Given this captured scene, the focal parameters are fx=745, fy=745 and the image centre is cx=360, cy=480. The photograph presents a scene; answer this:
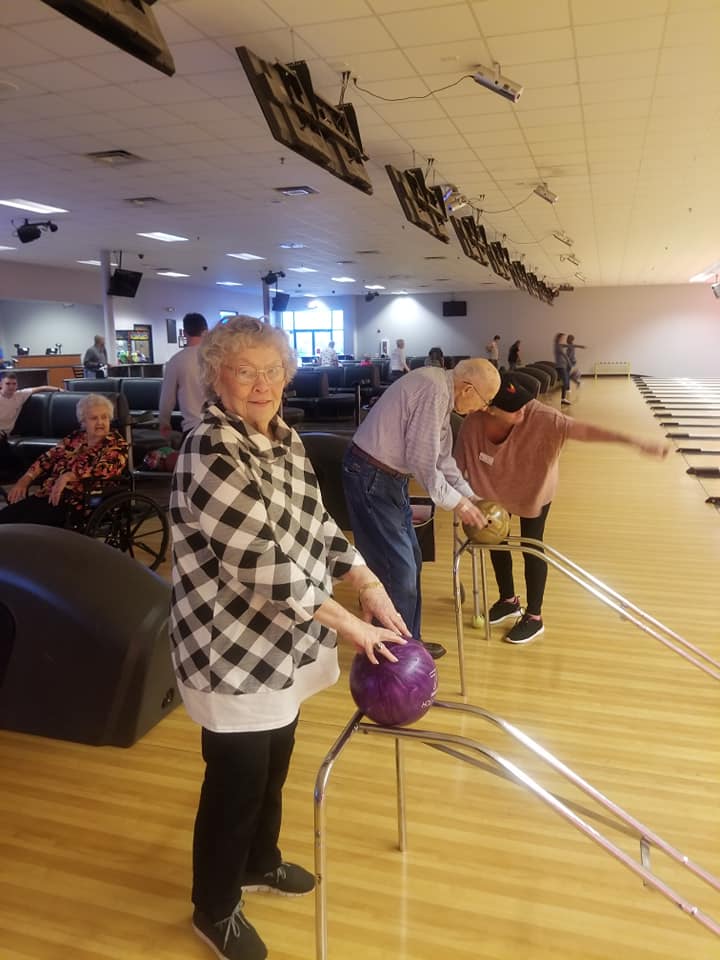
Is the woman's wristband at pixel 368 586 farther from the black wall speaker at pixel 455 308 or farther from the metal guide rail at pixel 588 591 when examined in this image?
the black wall speaker at pixel 455 308

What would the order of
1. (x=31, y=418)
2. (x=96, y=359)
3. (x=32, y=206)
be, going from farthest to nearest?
1. (x=96, y=359)
2. (x=32, y=206)
3. (x=31, y=418)

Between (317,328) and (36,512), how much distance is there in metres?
22.8

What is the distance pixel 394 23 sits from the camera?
3986 millimetres

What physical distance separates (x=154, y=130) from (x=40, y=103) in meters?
0.94

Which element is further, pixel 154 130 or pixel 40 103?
pixel 154 130

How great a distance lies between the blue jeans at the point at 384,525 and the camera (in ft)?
9.38

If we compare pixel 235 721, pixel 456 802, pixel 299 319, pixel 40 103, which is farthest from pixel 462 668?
pixel 299 319

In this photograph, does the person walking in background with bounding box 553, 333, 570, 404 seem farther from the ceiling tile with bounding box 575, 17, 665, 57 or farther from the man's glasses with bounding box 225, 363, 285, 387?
the man's glasses with bounding box 225, 363, 285, 387

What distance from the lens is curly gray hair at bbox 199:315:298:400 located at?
1.50 meters

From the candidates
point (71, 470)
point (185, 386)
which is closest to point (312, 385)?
point (185, 386)

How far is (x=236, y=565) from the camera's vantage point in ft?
4.66

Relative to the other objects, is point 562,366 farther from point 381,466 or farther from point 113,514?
point 381,466

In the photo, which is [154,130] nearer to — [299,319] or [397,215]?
[397,215]

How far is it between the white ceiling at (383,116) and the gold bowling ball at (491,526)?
2.61 m
